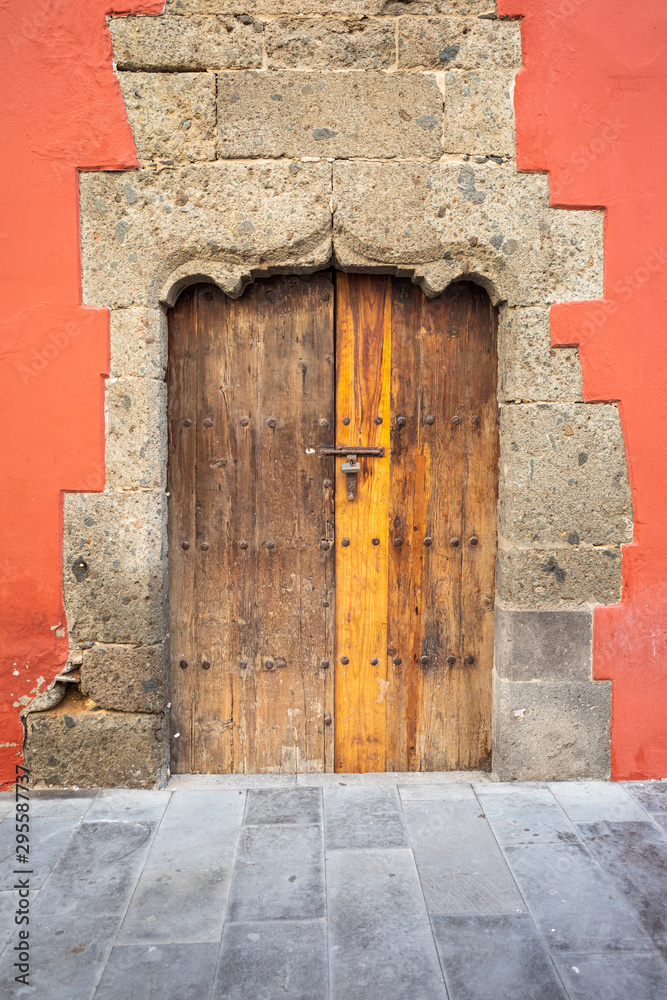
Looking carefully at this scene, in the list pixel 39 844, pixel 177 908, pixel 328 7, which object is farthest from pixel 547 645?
pixel 328 7

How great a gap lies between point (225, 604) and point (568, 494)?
57.6 inches

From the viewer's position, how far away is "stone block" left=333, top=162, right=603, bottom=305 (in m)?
2.38

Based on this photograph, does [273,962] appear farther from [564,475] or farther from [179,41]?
[179,41]

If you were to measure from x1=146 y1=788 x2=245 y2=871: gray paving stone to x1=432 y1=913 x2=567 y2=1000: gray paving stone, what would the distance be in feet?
2.45

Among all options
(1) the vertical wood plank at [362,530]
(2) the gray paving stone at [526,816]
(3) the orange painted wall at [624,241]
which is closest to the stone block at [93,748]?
(1) the vertical wood plank at [362,530]

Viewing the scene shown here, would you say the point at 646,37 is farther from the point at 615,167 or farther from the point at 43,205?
the point at 43,205

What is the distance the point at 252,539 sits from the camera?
2602 mm

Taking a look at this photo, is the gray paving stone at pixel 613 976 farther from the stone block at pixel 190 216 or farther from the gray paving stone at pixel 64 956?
the stone block at pixel 190 216

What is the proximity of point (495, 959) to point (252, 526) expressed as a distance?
5.39ft

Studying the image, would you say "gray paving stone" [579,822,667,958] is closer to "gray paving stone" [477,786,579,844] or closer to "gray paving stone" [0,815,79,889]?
"gray paving stone" [477,786,579,844]

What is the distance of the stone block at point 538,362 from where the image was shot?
95.7 inches

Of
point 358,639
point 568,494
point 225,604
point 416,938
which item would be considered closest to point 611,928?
point 416,938

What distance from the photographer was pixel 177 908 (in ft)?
6.01

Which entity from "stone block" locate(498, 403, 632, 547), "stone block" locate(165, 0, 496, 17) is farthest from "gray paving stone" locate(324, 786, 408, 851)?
"stone block" locate(165, 0, 496, 17)
